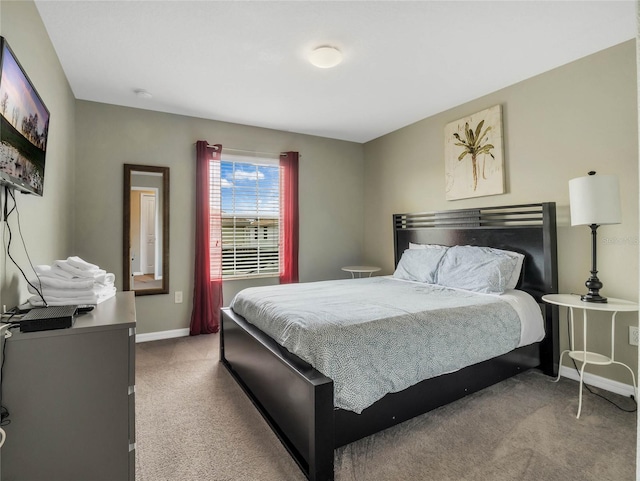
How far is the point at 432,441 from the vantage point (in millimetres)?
1830

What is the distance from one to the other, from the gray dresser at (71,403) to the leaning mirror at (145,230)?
7.72 feet

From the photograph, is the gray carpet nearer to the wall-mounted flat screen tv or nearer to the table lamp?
the table lamp

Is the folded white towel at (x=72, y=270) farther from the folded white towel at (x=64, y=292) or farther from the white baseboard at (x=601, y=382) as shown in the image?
the white baseboard at (x=601, y=382)

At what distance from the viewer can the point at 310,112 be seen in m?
3.69

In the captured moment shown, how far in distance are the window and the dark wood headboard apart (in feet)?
6.13

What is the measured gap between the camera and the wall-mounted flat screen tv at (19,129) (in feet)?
4.22

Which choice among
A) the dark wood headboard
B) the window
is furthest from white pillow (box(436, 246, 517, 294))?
the window

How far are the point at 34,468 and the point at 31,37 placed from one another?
213 cm

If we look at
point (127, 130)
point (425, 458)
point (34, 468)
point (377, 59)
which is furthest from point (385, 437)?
point (127, 130)

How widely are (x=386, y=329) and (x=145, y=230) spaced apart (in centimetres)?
290

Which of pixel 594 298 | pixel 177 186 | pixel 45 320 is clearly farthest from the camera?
pixel 177 186

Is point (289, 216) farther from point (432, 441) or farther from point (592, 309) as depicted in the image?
point (592, 309)

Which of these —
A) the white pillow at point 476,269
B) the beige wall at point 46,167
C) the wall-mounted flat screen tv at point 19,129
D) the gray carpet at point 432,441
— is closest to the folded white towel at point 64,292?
the beige wall at point 46,167

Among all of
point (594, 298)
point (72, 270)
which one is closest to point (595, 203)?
point (594, 298)
